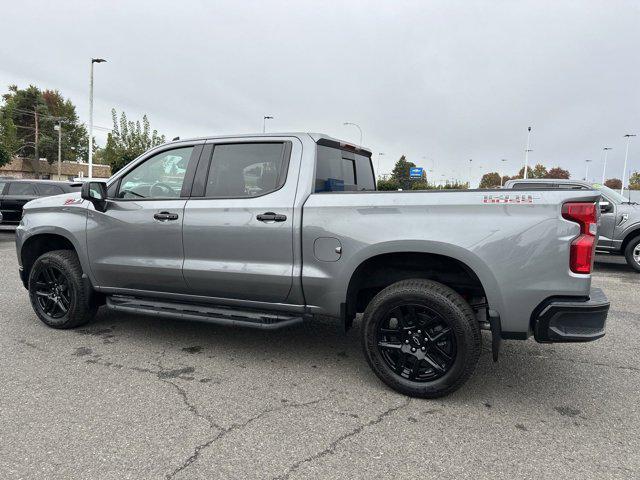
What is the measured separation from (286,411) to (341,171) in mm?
2151

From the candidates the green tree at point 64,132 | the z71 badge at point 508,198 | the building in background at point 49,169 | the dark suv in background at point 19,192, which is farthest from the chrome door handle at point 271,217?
the green tree at point 64,132

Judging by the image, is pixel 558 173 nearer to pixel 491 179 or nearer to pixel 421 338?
pixel 491 179

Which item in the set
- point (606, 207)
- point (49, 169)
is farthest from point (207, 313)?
point (49, 169)

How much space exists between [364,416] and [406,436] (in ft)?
1.08

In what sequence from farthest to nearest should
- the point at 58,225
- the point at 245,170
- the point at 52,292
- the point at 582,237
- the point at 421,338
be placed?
the point at 52,292, the point at 58,225, the point at 245,170, the point at 421,338, the point at 582,237

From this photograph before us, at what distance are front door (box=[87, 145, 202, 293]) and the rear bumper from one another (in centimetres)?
285

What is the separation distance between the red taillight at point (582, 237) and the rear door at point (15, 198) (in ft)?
43.3

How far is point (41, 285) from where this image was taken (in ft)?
15.6

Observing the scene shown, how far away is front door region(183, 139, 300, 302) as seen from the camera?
362 cm

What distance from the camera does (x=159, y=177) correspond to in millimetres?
4242

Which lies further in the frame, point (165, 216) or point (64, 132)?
point (64, 132)

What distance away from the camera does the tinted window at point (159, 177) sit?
415cm

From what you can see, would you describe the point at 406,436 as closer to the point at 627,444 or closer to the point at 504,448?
the point at 504,448

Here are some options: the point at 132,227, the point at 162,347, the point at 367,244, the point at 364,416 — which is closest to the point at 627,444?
the point at 364,416
